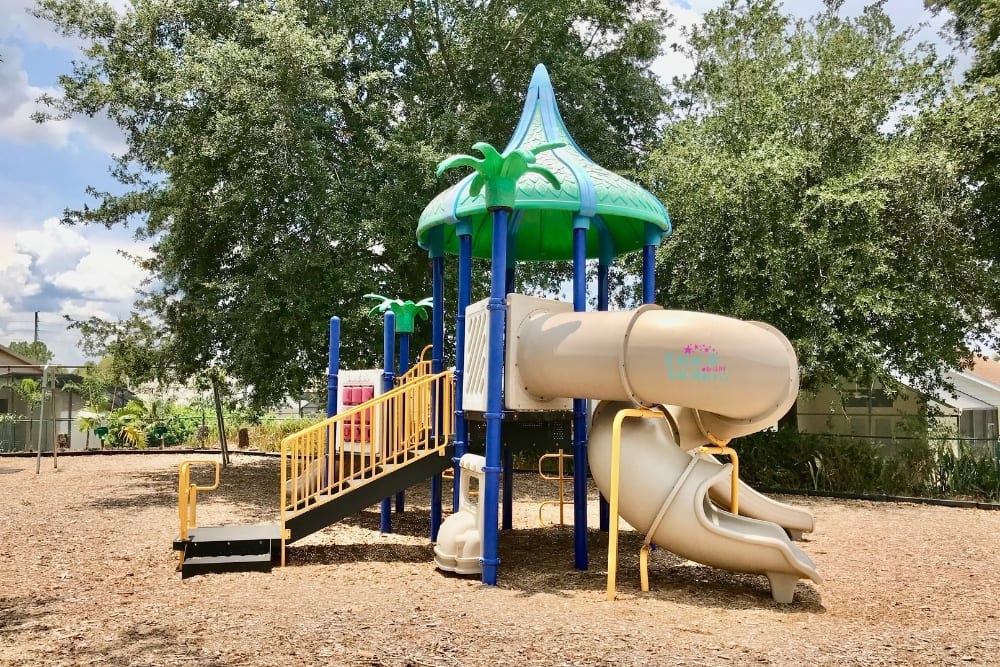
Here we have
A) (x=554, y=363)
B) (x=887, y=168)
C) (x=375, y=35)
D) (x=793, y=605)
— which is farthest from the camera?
(x=375, y=35)

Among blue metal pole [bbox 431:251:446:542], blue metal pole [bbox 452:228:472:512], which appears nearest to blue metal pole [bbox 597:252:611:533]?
blue metal pole [bbox 431:251:446:542]

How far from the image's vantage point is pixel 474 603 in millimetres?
6957

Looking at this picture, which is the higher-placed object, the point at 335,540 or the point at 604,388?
the point at 604,388

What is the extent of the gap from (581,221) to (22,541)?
8441 millimetres

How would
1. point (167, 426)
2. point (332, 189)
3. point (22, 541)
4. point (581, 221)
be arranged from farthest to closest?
point (167, 426) → point (332, 189) → point (22, 541) → point (581, 221)

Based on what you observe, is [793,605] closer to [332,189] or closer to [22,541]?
[22,541]

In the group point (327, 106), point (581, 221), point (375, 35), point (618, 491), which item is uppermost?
point (375, 35)

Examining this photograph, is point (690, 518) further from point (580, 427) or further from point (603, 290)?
point (603, 290)

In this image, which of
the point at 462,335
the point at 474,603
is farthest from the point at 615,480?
the point at 462,335

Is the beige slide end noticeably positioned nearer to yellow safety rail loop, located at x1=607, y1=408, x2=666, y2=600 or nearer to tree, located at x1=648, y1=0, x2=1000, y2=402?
yellow safety rail loop, located at x1=607, y1=408, x2=666, y2=600

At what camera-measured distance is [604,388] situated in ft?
25.3

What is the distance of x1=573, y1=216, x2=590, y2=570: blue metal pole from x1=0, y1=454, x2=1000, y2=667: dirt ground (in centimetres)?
34

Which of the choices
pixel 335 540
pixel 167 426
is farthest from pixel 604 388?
pixel 167 426

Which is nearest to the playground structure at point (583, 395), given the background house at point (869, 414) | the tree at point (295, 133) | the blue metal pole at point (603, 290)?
the blue metal pole at point (603, 290)
